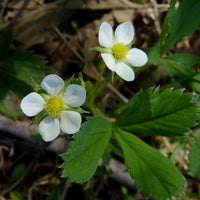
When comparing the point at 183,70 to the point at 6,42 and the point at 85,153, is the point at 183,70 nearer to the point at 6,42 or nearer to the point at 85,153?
the point at 85,153

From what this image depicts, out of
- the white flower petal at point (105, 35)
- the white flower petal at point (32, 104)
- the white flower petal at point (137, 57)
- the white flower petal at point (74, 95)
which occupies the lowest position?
the white flower petal at point (32, 104)

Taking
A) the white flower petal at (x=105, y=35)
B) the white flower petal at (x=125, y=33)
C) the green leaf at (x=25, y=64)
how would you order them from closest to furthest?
the white flower petal at (x=105, y=35), the white flower petal at (x=125, y=33), the green leaf at (x=25, y=64)

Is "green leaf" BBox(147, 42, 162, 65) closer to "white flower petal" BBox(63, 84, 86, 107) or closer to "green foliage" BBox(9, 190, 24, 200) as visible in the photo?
"white flower petal" BBox(63, 84, 86, 107)

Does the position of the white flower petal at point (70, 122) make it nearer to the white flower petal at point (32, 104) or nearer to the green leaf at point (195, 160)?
the white flower petal at point (32, 104)

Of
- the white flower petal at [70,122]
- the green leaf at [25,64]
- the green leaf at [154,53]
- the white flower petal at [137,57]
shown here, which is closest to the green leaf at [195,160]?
the green leaf at [154,53]

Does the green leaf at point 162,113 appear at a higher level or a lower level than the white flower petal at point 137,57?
lower

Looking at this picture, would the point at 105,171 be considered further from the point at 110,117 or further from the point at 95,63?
the point at 95,63
